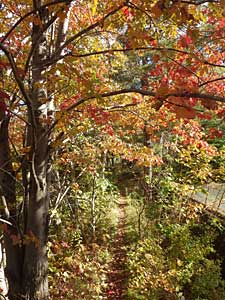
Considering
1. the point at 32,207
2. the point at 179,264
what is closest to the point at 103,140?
the point at 179,264

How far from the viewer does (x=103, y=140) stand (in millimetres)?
7082

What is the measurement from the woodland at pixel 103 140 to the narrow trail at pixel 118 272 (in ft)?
0.11

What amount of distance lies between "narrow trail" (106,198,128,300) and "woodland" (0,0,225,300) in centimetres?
3

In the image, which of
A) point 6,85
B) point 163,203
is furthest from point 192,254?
point 6,85

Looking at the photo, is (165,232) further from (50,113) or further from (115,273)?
(50,113)

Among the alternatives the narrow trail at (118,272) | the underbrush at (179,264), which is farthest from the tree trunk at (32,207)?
the narrow trail at (118,272)

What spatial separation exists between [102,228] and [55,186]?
6.00 feet

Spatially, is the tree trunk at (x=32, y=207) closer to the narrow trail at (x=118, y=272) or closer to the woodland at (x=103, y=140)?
the woodland at (x=103, y=140)

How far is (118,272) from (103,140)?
118 inches

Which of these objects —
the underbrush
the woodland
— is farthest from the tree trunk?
the underbrush

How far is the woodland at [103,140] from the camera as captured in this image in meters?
2.30

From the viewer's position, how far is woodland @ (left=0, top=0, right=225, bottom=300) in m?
2.30

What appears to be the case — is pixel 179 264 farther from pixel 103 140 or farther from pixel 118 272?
pixel 103 140

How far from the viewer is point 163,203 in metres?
7.91
